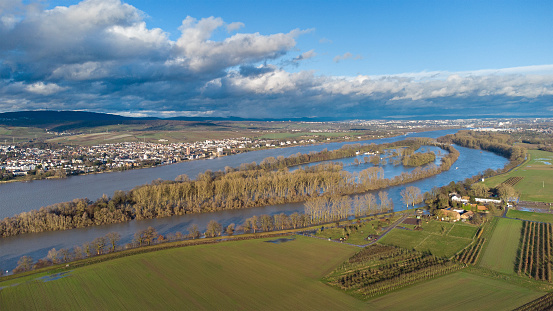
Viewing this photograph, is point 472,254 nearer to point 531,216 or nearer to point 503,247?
point 503,247

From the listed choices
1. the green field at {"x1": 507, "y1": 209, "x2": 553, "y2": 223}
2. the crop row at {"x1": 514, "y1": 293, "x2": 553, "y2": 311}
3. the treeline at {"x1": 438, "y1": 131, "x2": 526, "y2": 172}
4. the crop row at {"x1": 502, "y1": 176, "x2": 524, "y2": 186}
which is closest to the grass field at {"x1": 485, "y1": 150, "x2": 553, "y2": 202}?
the crop row at {"x1": 502, "y1": 176, "x2": 524, "y2": 186}

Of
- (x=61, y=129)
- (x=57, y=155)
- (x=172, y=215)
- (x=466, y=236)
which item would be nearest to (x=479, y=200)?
(x=466, y=236)


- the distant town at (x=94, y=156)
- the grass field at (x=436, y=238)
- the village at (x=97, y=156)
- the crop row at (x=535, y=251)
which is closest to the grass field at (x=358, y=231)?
the grass field at (x=436, y=238)

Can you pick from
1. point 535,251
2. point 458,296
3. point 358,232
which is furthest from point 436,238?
point 458,296

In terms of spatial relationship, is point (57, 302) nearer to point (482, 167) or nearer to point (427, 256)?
point (427, 256)

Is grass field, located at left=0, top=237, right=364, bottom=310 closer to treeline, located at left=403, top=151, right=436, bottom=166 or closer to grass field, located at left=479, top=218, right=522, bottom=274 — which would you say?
grass field, located at left=479, top=218, right=522, bottom=274

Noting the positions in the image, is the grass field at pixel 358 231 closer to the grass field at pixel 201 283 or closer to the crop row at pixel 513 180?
the grass field at pixel 201 283
